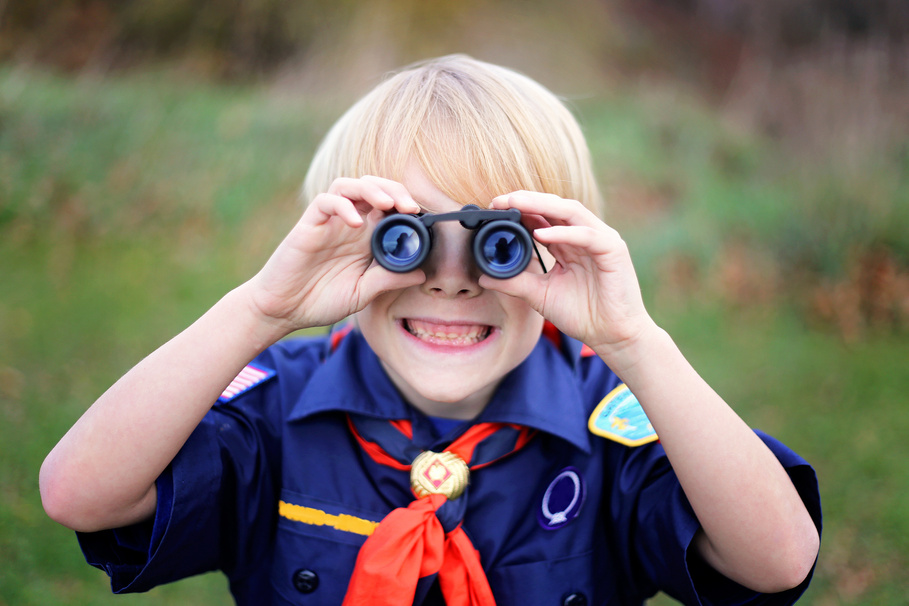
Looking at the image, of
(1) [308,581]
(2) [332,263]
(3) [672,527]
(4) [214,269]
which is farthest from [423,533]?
(4) [214,269]

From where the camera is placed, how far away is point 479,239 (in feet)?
4.95

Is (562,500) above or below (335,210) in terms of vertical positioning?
below

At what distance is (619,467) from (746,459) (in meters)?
0.40

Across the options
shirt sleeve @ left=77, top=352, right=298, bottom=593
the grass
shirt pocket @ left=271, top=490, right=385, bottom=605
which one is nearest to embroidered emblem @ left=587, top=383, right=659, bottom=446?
shirt pocket @ left=271, top=490, right=385, bottom=605

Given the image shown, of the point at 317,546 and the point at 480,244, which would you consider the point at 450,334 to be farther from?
the point at 317,546

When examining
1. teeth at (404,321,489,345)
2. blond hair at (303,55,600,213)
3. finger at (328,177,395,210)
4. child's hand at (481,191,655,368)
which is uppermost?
blond hair at (303,55,600,213)

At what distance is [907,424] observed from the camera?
153 inches

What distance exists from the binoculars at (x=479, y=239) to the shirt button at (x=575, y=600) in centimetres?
90

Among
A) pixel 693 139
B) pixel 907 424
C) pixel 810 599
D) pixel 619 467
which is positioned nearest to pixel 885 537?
pixel 810 599

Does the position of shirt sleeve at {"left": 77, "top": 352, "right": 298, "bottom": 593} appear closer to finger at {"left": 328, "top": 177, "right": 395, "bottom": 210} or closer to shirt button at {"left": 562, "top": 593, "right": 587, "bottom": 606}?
finger at {"left": 328, "top": 177, "right": 395, "bottom": 210}

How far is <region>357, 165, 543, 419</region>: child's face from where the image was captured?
1.68 metres

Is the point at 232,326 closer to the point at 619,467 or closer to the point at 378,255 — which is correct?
Answer: the point at 378,255

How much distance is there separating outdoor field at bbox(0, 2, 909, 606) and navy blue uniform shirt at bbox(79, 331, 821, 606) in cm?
135

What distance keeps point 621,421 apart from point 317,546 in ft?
2.92
